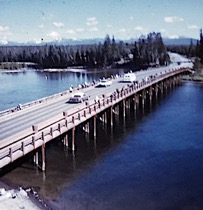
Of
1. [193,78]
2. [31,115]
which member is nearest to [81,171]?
[31,115]

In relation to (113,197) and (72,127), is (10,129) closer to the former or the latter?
(72,127)

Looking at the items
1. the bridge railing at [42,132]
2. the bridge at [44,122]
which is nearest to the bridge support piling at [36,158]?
the bridge at [44,122]

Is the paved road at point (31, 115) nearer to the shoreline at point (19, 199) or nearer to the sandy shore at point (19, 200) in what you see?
the shoreline at point (19, 199)

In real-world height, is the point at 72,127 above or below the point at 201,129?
above

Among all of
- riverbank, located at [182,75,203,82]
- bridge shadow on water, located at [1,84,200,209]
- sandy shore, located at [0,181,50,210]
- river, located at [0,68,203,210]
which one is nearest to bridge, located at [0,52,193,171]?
bridge shadow on water, located at [1,84,200,209]

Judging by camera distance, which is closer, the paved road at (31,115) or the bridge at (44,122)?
the bridge at (44,122)

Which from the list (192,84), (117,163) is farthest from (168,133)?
(192,84)

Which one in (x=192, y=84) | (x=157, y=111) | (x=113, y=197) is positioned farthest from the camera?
(x=192, y=84)
